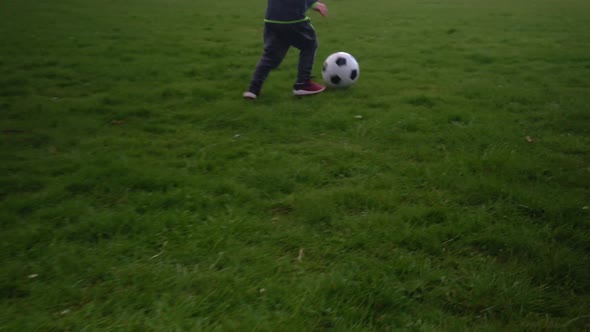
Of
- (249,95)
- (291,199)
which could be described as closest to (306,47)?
(249,95)

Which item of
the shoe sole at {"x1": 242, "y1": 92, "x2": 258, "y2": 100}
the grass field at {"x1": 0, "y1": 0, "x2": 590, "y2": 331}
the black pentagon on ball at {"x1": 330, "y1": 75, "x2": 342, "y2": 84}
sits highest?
the black pentagon on ball at {"x1": 330, "y1": 75, "x2": 342, "y2": 84}

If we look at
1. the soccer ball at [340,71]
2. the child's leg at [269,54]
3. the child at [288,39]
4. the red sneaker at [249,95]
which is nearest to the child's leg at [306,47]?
the child at [288,39]

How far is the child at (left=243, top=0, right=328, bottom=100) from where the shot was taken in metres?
5.80

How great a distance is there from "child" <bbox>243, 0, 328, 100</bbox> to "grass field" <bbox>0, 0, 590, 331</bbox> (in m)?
0.34

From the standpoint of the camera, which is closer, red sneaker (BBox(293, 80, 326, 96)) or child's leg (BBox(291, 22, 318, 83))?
child's leg (BBox(291, 22, 318, 83))

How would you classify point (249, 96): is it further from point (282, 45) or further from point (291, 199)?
point (291, 199)

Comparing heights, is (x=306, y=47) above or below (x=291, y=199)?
above

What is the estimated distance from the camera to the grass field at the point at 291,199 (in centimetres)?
242

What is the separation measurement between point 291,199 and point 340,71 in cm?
328

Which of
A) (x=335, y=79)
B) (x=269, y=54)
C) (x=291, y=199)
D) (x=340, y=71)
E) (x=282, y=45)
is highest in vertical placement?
(x=282, y=45)

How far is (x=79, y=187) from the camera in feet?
12.3

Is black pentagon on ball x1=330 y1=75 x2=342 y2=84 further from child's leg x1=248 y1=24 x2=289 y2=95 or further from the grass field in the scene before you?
child's leg x1=248 y1=24 x2=289 y2=95

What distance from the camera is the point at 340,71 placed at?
20.7 ft

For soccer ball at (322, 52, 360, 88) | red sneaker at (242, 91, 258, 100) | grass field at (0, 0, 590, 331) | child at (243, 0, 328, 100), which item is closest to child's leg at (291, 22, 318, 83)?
child at (243, 0, 328, 100)
